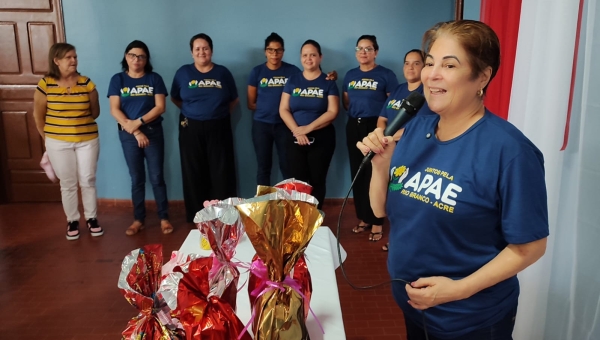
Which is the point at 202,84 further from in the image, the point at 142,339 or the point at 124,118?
the point at 142,339

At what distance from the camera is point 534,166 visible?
3.14 ft

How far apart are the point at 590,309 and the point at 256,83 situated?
3003 mm

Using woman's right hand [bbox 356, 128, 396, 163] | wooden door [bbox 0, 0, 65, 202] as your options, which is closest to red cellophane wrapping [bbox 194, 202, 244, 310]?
woman's right hand [bbox 356, 128, 396, 163]

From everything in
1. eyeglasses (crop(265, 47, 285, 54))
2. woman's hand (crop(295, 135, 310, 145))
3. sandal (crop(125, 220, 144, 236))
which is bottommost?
sandal (crop(125, 220, 144, 236))

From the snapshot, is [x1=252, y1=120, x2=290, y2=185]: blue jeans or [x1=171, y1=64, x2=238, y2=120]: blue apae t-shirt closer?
[x1=171, y1=64, x2=238, y2=120]: blue apae t-shirt

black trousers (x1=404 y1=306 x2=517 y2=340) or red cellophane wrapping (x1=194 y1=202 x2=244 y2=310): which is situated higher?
red cellophane wrapping (x1=194 y1=202 x2=244 y2=310)

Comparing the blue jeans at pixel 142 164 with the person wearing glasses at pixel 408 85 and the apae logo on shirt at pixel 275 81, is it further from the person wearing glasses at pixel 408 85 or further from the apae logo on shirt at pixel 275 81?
the person wearing glasses at pixel 408 85

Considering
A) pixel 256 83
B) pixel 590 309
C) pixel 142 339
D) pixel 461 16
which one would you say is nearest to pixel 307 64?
pixel 256 83

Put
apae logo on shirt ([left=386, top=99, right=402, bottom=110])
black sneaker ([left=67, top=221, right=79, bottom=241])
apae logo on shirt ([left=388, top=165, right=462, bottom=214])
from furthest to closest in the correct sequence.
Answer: black sneaker ([left=67, top=221, right=79, bottom=241])
apae logo on shirt ([left=386, top=99, right=402, bottom=110])
apae logo on shirt ([left=388, top=165, right=462, bottom=214])

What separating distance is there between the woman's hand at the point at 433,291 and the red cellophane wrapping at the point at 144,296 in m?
0.58

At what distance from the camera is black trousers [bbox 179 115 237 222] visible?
3.71 metres

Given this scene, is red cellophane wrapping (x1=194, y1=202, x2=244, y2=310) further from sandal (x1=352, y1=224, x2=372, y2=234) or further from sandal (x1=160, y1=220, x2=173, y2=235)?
sandal (x1=160, y1=220, x2=173, y2=235)

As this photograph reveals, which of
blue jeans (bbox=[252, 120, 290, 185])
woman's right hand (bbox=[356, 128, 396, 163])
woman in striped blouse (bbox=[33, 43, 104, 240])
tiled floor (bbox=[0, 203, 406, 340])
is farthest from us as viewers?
blue jeans (bbox=[252, 120, 290, 185])

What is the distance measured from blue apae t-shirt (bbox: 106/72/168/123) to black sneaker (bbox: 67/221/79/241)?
39.0 inches
